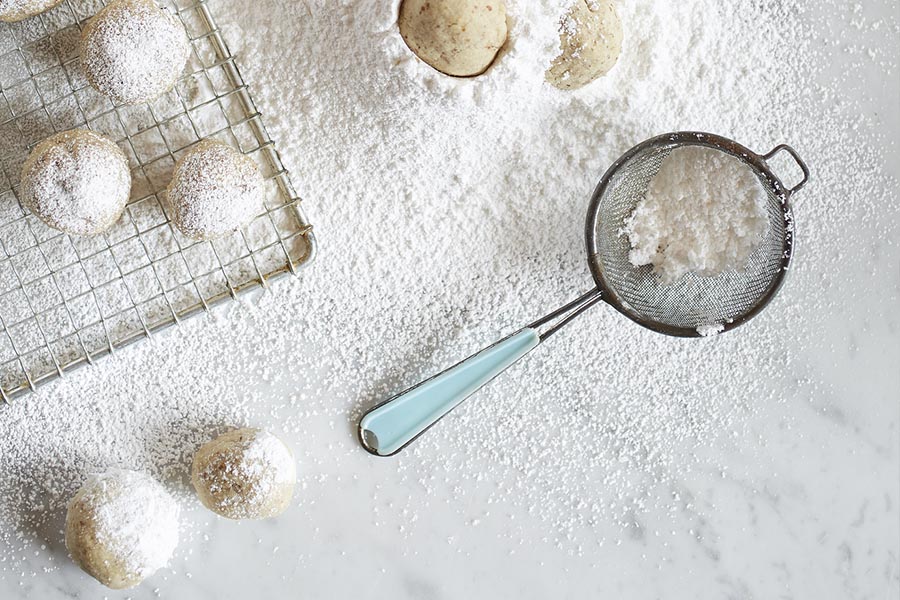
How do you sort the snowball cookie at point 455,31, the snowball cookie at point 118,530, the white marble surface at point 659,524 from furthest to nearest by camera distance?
the white marble surface at point 659,524 < the snowball cookie at point 118,530 < the snowball cookie at point 455,31

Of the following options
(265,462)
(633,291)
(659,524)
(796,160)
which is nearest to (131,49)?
(265,462)

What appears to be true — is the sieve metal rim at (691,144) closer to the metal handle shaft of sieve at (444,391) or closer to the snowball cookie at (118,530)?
the metal handle shaft of sieve at (444,391)

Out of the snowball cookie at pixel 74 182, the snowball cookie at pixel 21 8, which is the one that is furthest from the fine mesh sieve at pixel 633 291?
the snowball cookie at pixel 21 8

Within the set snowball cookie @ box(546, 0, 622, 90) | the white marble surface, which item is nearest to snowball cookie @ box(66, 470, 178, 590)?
the white marble surface

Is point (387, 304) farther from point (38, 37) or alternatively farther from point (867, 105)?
point (867, 105)

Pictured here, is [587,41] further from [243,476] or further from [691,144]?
[243,476]

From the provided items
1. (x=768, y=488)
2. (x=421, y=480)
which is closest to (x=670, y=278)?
(x=768, y=488)

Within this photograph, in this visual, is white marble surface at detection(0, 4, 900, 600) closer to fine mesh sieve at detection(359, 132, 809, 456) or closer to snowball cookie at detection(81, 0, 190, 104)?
fine mesh sieve at detection(359, 132, 809, 456)
